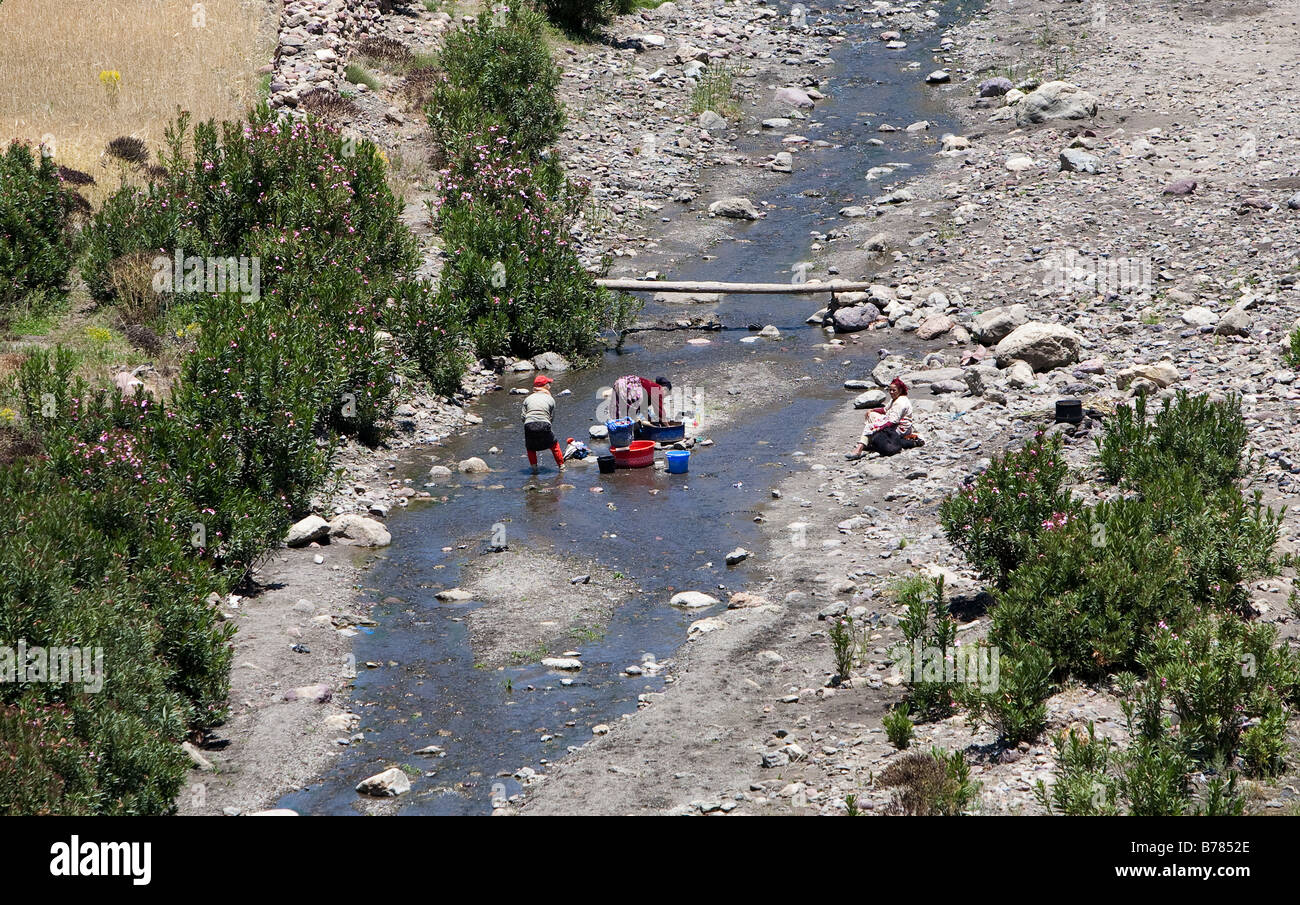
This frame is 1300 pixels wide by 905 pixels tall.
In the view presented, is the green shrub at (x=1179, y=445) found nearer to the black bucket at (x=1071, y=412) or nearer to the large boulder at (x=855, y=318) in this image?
the black bucket at (x=1071, y=412)

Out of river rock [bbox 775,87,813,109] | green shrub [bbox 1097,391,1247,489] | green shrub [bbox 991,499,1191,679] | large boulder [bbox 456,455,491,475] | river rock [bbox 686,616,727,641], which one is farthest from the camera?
river rock [bbox 775,87,813,109]

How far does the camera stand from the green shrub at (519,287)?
19438mm

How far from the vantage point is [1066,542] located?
1005 centimetres

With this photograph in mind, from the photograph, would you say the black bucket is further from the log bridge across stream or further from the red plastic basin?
the log bridge across stream

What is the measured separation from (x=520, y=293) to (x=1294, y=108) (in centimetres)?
1630

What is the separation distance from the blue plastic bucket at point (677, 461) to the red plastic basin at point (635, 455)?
26 centimetres

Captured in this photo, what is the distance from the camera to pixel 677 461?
15781 mm

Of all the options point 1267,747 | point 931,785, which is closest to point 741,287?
point 931,785

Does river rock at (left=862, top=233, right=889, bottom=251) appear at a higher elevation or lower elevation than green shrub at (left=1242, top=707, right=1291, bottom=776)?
higher

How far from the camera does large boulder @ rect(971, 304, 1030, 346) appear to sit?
18.4 metres

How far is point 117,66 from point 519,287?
10.3m

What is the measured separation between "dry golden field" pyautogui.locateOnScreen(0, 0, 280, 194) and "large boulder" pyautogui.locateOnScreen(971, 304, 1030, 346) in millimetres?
14177

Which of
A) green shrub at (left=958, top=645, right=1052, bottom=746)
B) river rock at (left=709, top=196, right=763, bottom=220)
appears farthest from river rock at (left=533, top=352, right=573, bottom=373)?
green shrub at (left=958, top=645, right=1052, bottom=746)

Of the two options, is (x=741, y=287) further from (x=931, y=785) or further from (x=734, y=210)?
(x=931, y=785)
